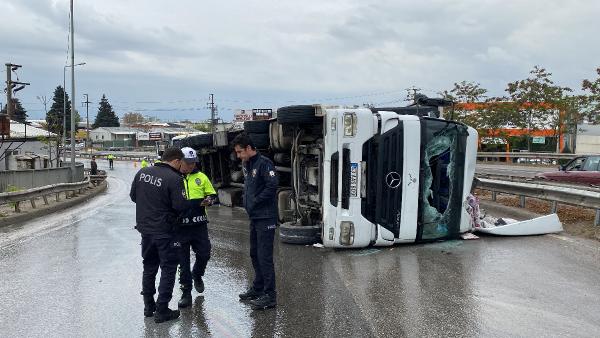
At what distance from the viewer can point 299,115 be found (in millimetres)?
8648

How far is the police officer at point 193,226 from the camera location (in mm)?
5715

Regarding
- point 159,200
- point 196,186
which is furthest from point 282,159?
point 159,200

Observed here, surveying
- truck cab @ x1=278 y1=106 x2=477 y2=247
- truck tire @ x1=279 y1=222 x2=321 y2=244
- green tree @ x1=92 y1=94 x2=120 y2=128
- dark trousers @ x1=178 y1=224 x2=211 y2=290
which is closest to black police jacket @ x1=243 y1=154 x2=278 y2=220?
dark trousers @ x1=178 y1=224 x2=211 y2=290

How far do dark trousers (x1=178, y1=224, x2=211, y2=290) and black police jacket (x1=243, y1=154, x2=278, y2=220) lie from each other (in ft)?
2.32

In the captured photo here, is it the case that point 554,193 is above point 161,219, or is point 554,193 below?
below

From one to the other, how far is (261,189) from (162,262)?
47.5 inches

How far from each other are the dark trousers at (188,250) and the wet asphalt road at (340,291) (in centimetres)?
28

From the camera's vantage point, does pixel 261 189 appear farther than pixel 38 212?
No

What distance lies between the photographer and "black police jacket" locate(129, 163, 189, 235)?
5.10m

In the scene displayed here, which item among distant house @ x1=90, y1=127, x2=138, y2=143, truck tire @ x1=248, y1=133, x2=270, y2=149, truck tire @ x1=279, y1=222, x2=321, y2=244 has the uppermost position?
distant house @ x1=90, y1=127, x2=138, y2=143

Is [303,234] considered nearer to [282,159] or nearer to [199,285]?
[282,159]

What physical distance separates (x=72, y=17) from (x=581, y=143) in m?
42.4

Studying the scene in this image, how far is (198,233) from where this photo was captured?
594 cm

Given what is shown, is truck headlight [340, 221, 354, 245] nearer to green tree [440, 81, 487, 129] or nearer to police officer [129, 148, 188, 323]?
police officer [129, 148, 188, 323]
